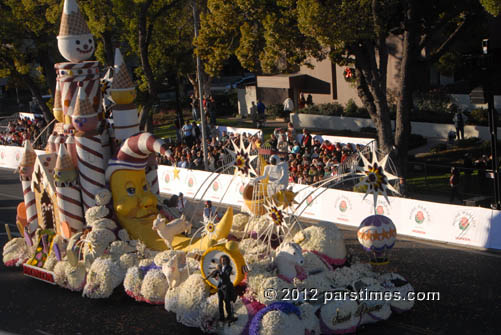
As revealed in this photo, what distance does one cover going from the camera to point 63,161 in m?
17.8

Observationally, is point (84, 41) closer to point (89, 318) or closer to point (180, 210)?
point (180, 210)

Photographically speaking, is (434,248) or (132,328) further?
(434,248)

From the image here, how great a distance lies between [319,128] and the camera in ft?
116

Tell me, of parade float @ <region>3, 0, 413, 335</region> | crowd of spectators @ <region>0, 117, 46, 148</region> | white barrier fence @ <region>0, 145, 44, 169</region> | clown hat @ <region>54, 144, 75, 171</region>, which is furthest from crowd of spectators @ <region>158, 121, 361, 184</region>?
crowd of spectators @ <region>0, 117, 46, 148</region>

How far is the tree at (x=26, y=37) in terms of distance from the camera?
109ft

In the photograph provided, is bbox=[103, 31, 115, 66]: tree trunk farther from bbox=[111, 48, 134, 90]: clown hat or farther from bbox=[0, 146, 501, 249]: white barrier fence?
bbox=[111, 48, 134, 90]: clown hat

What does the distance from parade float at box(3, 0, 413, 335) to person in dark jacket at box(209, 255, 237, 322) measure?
0.07 m

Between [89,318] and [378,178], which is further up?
[378,178]

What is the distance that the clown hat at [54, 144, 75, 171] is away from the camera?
17797 millimetres

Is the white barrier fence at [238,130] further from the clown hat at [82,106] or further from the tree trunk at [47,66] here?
the clown hat at [82,106]

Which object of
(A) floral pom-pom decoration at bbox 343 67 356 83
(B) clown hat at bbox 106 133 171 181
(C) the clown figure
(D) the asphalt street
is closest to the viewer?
(D) the asphalt street

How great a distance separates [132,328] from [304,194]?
9125 mm

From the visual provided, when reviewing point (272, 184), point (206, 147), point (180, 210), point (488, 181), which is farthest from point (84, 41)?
point (488, 181)

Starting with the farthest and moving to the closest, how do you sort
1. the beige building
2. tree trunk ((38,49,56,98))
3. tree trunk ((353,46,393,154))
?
the beige building < tree trunk ((38,49,56,98)) < tree trunk ((353,46,393,154))
